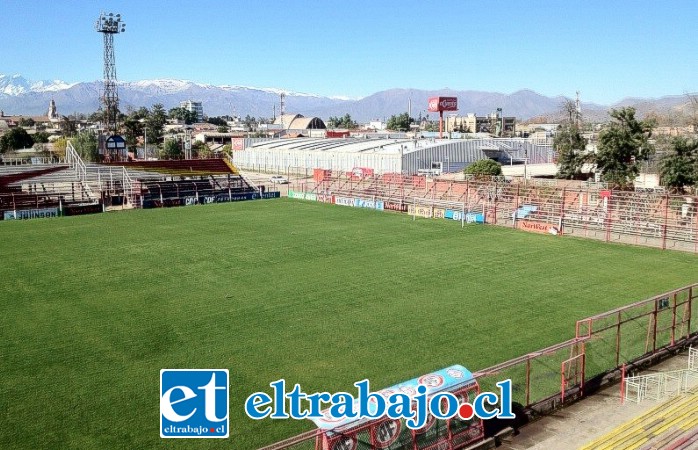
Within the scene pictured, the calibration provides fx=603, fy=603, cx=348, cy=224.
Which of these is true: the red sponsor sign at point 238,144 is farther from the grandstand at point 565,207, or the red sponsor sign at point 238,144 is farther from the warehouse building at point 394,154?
the grandstand at point 565,207

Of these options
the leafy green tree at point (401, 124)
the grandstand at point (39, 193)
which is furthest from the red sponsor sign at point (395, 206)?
the leafy green tree at point (401, 124)

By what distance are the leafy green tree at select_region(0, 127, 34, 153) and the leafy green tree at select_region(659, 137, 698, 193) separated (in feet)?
332

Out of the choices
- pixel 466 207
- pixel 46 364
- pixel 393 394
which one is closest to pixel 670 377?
pixel 393 394

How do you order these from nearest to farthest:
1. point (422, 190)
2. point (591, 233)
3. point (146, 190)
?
1. point (591, 233)
2. point (422, 190)
3. point (146, 190)

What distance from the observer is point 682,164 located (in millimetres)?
40688

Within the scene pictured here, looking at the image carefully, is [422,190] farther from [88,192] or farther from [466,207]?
[88,192]

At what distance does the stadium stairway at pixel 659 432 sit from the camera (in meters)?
9.98

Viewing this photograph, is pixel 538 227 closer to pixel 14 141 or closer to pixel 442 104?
pixel 442 104

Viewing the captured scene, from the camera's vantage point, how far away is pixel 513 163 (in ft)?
231

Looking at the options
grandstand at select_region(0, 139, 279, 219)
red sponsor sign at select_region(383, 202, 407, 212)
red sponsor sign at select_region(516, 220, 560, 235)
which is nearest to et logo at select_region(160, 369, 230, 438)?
red sponsor sign at select_region(516, 220, 560, 235)

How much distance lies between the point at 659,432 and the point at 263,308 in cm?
1142

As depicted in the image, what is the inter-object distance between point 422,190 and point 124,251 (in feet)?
76.2

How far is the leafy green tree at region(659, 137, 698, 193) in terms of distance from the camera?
40.5 m

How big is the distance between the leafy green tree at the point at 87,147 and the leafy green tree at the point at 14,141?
30.3 metres
